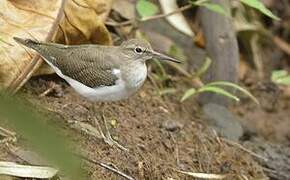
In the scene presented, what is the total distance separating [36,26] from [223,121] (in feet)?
6.60

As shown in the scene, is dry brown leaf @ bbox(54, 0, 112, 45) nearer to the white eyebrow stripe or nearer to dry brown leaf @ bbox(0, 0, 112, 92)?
dry brown leaf @ bbox(0, 0, 112, 92)

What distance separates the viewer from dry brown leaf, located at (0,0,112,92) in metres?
3.41

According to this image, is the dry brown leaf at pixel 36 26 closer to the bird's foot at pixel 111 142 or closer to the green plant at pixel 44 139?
the bird's foot at pixel 111 142

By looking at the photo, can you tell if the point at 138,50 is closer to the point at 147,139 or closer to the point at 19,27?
the point at 147,139

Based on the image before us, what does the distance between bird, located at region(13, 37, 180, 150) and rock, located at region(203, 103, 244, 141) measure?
1.40m

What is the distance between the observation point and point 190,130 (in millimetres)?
4172

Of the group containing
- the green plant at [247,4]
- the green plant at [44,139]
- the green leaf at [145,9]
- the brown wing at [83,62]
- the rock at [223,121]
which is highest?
the green leaf at [145,9]

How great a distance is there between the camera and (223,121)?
480 cm

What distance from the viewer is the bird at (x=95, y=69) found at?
10.8 ft

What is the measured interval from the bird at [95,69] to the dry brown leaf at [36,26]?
0.53ft

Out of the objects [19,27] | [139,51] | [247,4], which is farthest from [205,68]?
[19,27]

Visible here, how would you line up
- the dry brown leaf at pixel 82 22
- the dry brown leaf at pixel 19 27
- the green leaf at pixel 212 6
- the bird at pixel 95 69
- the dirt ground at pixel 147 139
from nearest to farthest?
the dirt ground at pixel 147 139 < the bird at pixel 95 69 < the dry brown leaf at pixel 19 27 < the dry brown leaf at pixel 82 22 < the green leaf at pixel 212 6

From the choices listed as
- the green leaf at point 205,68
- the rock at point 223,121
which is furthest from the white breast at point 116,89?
the green leaf at point 205,68

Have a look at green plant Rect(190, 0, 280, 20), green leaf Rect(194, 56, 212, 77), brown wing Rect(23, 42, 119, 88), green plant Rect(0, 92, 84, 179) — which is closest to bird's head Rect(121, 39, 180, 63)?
brown wing Rect(23, 42, 119, 88)
